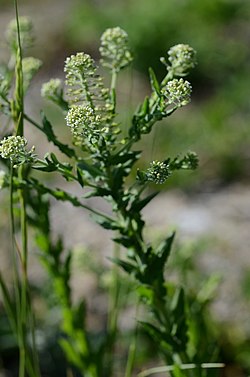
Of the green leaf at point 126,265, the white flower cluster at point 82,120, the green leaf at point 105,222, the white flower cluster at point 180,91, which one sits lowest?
the green leaf at point 126,265

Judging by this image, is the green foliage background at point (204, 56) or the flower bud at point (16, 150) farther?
the green foliage background at point (204, 56)

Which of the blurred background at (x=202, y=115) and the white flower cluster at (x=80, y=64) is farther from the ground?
the blurred background at (x=202, y=115)

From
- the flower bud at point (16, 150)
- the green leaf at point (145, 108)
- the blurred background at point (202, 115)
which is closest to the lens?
the flower bud at point (16, 150)

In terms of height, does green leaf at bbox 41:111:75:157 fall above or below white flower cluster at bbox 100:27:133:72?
below

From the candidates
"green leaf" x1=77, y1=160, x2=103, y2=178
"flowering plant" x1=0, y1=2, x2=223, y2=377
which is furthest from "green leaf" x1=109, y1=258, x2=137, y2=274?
"green leaf" x1=77, y1=160, x2=103, y2=178

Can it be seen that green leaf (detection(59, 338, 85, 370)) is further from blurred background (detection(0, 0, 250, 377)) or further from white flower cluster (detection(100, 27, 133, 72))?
white flower cluster (detection(100, 27, 133, 72))

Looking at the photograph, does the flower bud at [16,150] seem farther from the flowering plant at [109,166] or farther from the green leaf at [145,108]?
the green leaf at [145,108]

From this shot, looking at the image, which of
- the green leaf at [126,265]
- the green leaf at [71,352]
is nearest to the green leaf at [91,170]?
the green leaf at [126,265]
